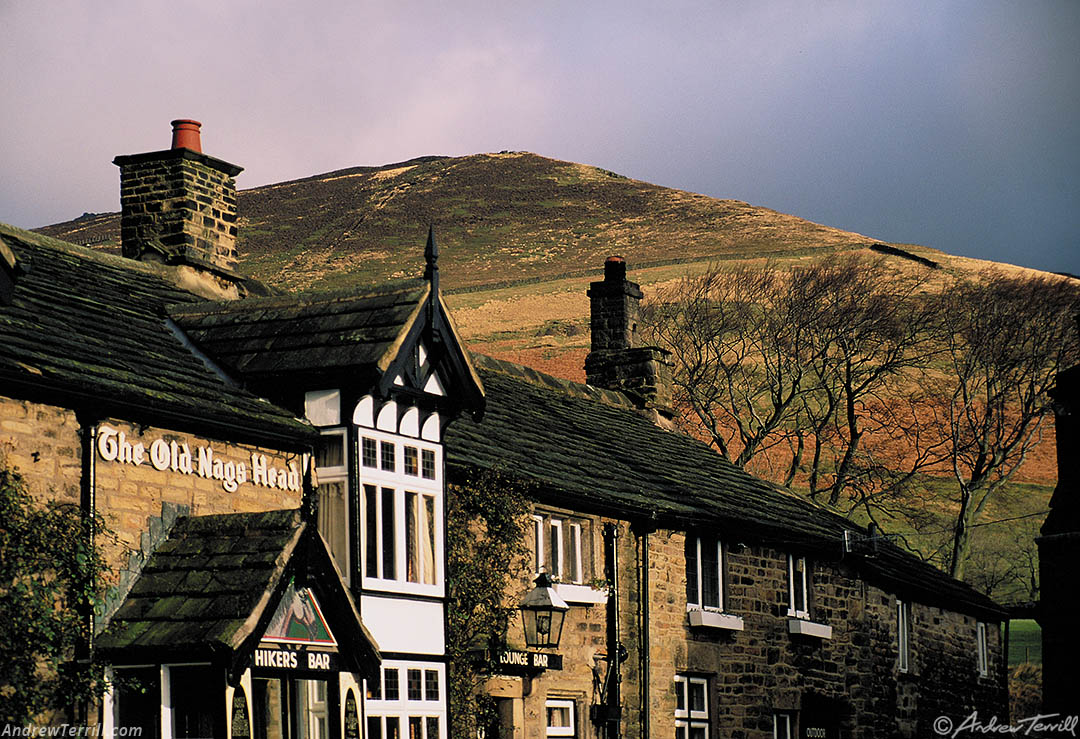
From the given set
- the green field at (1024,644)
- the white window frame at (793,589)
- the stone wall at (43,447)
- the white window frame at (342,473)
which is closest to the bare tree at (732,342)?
the green field at (1024,644)

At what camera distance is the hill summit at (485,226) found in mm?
127312

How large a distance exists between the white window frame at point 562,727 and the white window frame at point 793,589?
5.71m

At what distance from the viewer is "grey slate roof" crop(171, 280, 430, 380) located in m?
16.0

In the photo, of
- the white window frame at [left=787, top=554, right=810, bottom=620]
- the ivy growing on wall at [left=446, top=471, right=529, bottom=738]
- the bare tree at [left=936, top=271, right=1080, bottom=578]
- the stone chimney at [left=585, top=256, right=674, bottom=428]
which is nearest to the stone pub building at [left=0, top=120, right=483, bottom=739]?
the ivy growing on wall at [left=446, top=471, right=529, bottom=738]

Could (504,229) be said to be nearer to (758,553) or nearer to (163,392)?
(758,553)

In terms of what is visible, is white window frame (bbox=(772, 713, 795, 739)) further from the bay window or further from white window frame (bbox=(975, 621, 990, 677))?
white window frame (bbox=(975, 621, 990, 677))

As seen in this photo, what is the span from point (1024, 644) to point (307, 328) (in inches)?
1673

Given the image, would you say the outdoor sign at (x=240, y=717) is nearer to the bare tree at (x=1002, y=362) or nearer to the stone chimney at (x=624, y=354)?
the stone chimney at (x=624, y=354)

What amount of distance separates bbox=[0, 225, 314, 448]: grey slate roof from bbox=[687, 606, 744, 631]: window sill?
27.7 ft

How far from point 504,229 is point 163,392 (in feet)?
437

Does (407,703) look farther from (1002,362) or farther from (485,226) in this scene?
(485,226)

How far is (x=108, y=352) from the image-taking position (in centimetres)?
1475

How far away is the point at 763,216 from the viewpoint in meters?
142

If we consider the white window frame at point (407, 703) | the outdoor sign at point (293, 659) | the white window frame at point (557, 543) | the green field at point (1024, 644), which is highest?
the white window frame at point (557, 543)
